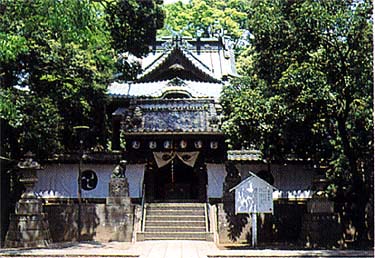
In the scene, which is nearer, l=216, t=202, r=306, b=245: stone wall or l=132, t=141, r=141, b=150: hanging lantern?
l=216, t=202, r=306, b=245: stone wall

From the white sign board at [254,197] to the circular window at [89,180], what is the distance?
5.57 m

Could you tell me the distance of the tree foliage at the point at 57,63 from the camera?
1042 cm

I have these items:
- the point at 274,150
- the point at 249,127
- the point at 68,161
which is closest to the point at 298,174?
the point at 274,150

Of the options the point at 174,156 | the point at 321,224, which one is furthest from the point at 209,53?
the point at 321,224

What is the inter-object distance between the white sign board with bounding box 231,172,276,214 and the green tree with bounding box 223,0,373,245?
1134 mm

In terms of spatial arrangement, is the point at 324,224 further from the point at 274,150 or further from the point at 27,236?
the point at 27,236

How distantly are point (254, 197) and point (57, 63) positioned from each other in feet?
22.0

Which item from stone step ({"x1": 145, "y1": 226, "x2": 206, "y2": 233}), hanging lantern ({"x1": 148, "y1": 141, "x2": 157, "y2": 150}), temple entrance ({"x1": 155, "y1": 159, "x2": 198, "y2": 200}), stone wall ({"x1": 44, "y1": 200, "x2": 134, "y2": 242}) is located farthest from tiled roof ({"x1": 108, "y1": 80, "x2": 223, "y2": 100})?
stone step ({"x1": 145, "y1": 226, "x2": 206, "y2": 233})

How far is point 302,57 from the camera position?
12.2 metres

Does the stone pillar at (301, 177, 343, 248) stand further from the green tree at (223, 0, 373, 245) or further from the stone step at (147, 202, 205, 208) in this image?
the stone step at (147, 202, 205, 208)

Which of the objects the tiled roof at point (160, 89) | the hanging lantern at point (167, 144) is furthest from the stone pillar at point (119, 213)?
the tiled roof at point (160, 89)

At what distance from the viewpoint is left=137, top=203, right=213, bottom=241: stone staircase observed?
45.3 ft

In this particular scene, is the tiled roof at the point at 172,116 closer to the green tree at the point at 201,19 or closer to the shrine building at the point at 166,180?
the shrine building at the point at 166,180

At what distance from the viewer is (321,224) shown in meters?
13.1
